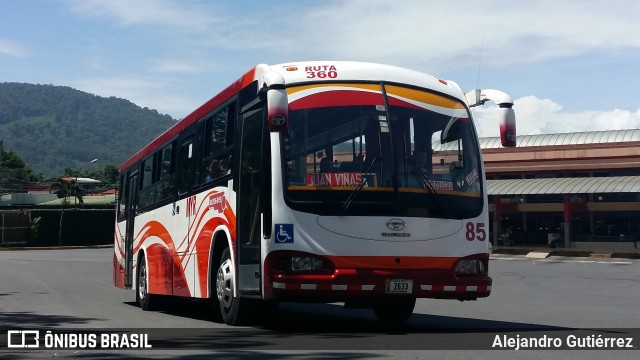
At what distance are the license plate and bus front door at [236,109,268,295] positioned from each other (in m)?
1.48

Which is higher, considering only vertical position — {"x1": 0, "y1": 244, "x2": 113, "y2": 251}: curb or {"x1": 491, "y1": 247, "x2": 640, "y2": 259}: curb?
{"x1": 0, "y1": 244, "x2": 113, "y2": 251}: curb

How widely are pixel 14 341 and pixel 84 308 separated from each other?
254 inches

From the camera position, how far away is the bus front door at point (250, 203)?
10.2 m

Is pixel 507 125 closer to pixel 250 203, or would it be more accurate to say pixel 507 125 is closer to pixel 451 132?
pixel 451 132

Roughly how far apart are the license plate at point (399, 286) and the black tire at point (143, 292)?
7697mm

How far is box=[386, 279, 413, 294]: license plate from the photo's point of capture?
989 centimetres

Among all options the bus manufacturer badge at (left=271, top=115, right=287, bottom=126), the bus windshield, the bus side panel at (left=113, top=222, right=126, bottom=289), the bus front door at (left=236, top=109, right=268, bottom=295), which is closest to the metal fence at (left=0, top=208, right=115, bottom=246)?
the bus side panel at (left=113, top=222, right=126, bottom=289)

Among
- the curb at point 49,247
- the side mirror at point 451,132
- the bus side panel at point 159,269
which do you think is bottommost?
the curb at point 49,247

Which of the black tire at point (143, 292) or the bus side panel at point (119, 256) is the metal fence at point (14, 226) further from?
the black tire at point (143, 292)

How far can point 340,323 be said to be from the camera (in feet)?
40.8

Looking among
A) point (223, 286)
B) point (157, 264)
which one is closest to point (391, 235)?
point (223, 286)

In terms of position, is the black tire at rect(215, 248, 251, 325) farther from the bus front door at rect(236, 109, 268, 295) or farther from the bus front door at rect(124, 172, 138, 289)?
the bus front door at rect(124, 172, 138, 289)

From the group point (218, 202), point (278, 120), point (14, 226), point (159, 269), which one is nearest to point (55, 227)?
point (14, 226)

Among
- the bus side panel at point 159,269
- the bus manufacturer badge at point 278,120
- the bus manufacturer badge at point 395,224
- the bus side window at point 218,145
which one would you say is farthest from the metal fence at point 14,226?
the bus manufacturer badge at point 278,120
